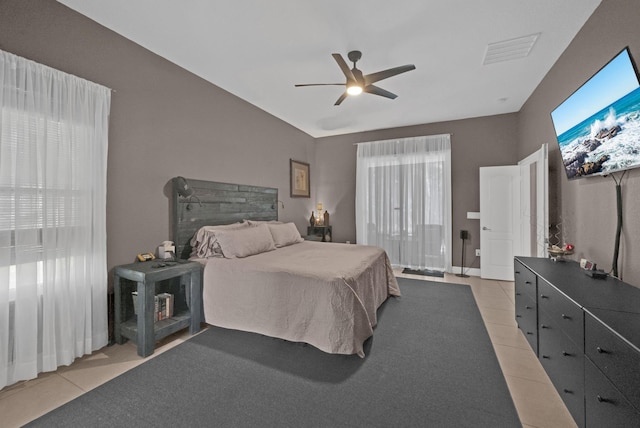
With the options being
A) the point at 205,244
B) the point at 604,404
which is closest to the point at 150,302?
the point at 205,244

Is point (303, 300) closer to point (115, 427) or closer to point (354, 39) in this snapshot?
point (115, 427)

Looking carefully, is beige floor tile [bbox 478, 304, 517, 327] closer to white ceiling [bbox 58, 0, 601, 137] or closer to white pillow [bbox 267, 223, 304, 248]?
white pillow [bbox 267, 223, 304, 248]

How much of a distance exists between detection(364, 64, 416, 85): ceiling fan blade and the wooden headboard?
7.42 feet

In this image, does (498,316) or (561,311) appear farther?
(498,316)

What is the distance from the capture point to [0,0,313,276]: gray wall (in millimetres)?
2080

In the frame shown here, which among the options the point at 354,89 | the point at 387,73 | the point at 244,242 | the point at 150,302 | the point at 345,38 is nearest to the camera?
the point at 150,302

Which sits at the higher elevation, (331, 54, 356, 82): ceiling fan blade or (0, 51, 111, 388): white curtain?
(331, 54, 356, 82): ceiling fan blade

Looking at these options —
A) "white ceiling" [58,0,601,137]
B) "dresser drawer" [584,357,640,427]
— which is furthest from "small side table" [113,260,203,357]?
"dresser drawer" [584,357,640,427]

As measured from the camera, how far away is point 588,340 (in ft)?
4.40

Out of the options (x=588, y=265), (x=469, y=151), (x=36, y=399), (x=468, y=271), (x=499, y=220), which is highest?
(x=469, y=151)

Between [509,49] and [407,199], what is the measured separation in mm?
2827

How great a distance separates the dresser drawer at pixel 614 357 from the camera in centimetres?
102

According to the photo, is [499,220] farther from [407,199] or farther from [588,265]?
[588,265]

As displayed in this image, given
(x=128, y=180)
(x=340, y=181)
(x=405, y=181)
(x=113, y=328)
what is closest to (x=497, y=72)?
(x=405, y=181)
